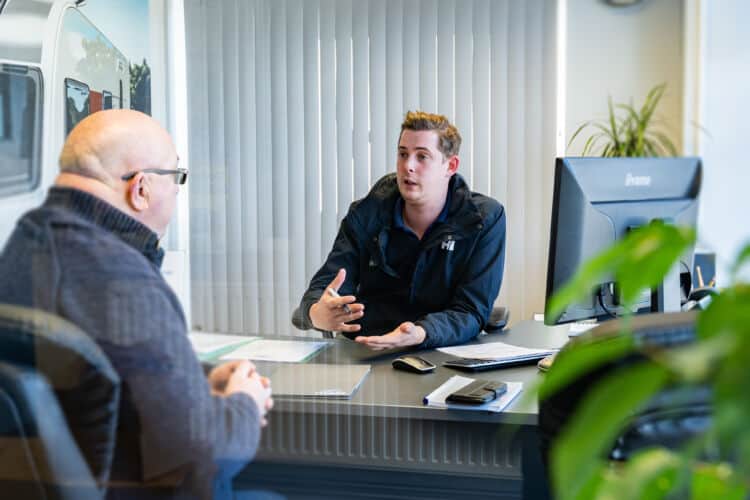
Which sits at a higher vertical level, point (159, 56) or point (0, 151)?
point (159, 56)

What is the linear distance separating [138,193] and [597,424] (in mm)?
1128

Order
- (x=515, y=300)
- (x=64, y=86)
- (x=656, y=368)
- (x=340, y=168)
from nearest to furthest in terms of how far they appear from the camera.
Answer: (x=656, y=368) → (x=64, y=86) → (x=340, y=168) → (x=515, y=300)

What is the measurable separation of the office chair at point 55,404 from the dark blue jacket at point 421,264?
999 mm

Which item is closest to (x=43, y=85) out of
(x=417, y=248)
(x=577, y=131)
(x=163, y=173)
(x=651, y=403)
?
(x=163, y=173)

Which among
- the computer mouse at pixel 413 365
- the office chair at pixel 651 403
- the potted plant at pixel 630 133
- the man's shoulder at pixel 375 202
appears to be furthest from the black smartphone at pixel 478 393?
the potted plant at pixel 630 133

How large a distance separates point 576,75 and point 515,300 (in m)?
1.44

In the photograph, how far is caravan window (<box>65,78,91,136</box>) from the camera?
5.52ft

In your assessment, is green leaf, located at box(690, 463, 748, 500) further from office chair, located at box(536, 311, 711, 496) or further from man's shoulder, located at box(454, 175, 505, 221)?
man's shoulder, located at box(454, 175, 505, 221)

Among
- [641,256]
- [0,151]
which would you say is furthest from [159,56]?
[641,256]

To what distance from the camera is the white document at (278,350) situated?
1.71m

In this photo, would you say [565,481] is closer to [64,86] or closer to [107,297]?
[107,297]

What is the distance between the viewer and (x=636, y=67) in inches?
143

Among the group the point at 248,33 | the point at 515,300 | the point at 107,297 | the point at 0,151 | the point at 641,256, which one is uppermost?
the point at 248,33

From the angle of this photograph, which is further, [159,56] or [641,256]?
[159,56]
